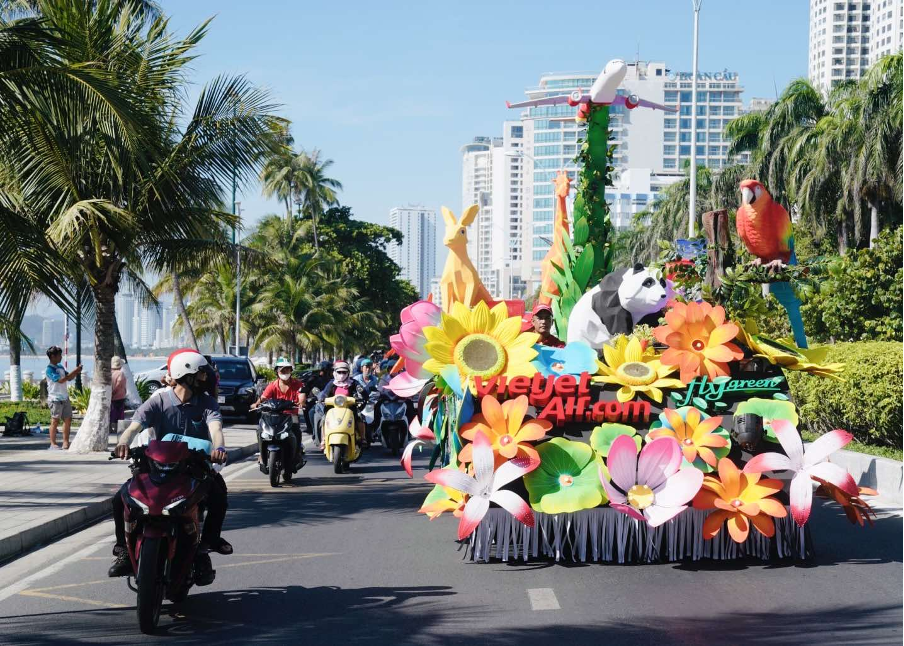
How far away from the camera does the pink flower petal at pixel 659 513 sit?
7.71m

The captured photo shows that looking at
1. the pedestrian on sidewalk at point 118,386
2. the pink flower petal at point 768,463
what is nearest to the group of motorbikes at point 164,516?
the pink flower petal at point 768,463

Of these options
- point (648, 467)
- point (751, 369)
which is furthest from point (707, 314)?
point (648, 467)

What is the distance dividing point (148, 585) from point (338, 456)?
9.08 m

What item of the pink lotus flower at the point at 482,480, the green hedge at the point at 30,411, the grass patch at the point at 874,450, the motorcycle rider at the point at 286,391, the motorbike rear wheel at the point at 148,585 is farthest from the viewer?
the green hedge at the point at 30,411

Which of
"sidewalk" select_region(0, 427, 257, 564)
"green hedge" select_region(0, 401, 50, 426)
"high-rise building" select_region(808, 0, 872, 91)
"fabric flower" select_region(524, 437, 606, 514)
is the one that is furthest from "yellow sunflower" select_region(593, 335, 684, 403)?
"high-rise building" select_region(808, 0, 872, 91)

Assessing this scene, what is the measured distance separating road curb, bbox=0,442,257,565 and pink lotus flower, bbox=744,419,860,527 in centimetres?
604

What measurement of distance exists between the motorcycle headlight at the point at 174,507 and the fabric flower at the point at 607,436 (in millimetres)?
3301

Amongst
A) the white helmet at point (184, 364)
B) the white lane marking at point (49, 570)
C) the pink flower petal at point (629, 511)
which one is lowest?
the white lane marking at point (49, 570)

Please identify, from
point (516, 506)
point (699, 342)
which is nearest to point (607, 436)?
point (516, 506)

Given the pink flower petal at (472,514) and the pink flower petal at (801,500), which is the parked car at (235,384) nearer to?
the pink flower petal at (472,514)

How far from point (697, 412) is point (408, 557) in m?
2.60

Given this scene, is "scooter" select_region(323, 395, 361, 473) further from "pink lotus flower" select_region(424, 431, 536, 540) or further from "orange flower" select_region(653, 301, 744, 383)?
"orange flower" select_region(653, 301, 744, 383)

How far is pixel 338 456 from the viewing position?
1521cm

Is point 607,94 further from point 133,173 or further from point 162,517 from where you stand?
point 162,517
